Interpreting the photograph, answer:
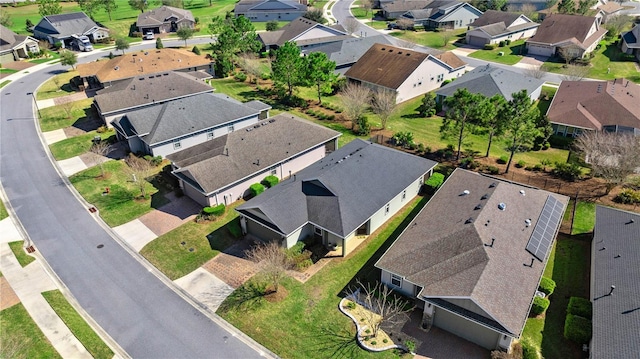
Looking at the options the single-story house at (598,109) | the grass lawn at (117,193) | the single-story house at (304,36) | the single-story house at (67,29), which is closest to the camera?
the grass lawn at (117,193)

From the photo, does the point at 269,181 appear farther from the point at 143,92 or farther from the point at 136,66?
the point at 136,66

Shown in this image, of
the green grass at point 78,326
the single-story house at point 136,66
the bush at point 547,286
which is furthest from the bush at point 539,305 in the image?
the single-story house at point 136,66

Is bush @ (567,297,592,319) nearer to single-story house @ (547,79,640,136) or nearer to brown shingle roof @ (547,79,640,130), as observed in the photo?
single-story house @ (547,79,640,136)

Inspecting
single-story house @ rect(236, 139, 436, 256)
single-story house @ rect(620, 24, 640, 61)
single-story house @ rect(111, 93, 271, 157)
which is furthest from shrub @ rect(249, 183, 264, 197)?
single-story house @ rect(620, 24, 640, 61)

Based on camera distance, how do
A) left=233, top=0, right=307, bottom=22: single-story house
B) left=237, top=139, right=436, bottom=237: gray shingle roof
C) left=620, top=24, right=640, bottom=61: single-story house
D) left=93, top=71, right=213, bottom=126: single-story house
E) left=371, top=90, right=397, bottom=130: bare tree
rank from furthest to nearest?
left=233, top=0, right=307, bottom=22: single-story house < left=620, top=24, right=640, bottom=61: single-story house < left=93, top=71, right=213, bottom=126: single-story house < left=371, top=90, right=397, bottom=130: bare tree < left=237, top=139, right=436, bottom=237: gray shingle roof

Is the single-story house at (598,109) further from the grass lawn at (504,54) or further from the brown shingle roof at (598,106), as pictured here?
the grass lawn at (504,54)

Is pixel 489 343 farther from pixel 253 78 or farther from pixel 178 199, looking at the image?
pixel 253 78
